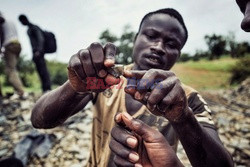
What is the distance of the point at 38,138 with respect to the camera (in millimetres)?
3889

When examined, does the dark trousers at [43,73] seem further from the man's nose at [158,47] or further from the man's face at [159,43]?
the man's nose at [158,47]

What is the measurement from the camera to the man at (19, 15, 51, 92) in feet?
16.9

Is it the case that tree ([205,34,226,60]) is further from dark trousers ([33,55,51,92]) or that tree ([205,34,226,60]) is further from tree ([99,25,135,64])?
dark trousers ([33,55,51,92])

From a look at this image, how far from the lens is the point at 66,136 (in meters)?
4.23

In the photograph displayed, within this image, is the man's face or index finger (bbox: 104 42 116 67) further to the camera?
the man's face

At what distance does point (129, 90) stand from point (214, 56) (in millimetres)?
45288

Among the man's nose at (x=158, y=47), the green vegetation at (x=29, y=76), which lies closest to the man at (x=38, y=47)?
the man's nose at (x=158, y=47)

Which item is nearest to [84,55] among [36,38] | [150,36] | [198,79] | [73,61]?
[73,61]

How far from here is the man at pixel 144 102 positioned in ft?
3.69

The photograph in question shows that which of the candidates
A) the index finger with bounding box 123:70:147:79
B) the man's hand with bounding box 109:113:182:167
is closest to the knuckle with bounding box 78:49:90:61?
the index finger with bounding box 123:70:147:79

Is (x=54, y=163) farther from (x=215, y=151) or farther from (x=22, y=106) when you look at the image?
(x=215, y=151)

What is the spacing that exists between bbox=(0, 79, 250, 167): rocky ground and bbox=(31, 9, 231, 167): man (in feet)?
7.20

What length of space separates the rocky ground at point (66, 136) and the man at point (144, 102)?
7.20 feet

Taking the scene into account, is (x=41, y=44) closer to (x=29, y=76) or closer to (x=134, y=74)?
(x=134, y=74)
